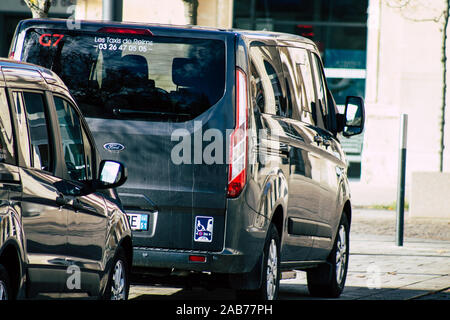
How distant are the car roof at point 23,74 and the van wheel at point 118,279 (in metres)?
1.17

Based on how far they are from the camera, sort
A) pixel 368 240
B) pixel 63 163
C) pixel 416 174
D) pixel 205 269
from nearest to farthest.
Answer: pixel 63 163 → pixel 205 269 → pixel 368 240 → pixel 416 174

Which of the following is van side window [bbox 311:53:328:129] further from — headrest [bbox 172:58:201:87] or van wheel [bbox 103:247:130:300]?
van wheel [bbox 103:247:130:300]

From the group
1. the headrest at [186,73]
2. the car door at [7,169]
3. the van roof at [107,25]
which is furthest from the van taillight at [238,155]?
the car door at [7,169]

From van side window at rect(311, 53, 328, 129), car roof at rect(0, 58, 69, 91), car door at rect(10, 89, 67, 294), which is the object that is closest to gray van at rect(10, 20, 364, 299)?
car roof at rect(0, 58, 69, 91)

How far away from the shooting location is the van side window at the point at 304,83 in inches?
353

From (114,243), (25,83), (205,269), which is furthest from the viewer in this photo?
(205,269)

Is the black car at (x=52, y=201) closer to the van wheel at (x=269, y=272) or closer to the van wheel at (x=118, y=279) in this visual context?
the van wheel at (x=118, y=279)

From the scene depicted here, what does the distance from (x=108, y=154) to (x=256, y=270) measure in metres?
1.32

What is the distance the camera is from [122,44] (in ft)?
25.4

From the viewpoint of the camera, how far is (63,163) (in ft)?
19.1

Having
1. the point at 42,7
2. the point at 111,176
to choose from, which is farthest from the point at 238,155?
the point at 42,7

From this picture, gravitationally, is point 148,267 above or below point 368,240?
above

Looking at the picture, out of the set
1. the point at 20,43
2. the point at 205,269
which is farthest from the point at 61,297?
the point at 20,43
